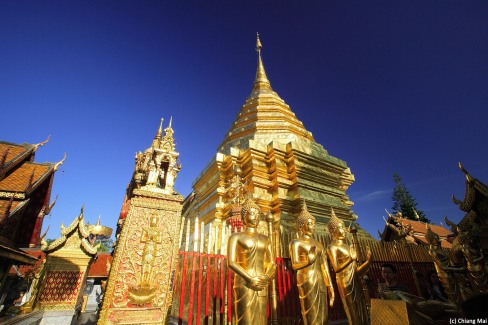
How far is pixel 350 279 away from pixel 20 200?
27.7 feet

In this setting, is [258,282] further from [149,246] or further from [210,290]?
[149,246]

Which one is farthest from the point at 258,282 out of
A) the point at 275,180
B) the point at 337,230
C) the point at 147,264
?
the point at 275,180

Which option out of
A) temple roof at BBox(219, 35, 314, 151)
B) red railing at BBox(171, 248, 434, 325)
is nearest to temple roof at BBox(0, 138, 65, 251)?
red railing at BBox(171, 248, 434, 325)

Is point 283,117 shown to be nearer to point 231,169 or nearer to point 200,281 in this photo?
point 231,169

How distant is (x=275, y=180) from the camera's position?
7887 mm

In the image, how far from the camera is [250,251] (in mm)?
3406

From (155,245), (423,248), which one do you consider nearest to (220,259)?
(155,245)

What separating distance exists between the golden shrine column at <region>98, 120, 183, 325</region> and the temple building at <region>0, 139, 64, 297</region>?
419 cm

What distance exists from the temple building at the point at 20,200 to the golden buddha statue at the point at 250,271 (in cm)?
529

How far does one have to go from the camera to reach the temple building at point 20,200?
6.12 meters

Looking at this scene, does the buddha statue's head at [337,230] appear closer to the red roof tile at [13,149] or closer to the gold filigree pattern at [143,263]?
the gold filigree pattern at [143,263]

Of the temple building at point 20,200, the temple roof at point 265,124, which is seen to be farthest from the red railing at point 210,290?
the temple roof at point 265,124

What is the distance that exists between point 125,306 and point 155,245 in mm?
729

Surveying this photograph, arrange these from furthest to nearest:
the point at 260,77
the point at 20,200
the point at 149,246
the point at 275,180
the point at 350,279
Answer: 1. the point at 260,77
2. the point at 275,180
3. the point at 20,200
4. the point at 350,279
5. the point at 149,246
